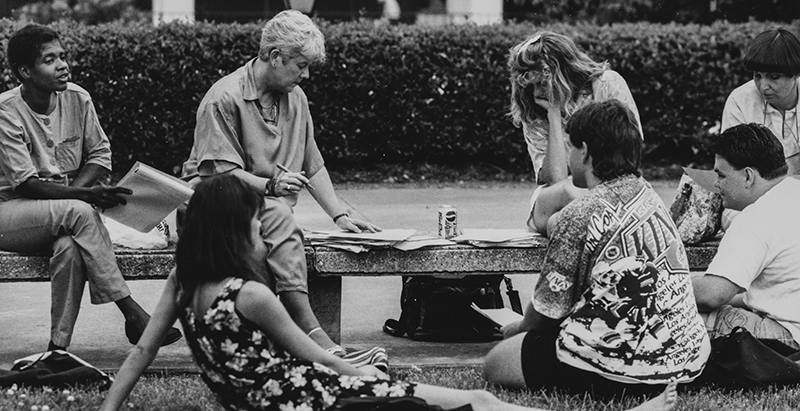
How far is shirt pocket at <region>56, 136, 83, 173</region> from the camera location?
550 cm

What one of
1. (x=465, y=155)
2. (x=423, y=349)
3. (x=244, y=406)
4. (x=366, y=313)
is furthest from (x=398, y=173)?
(x=244, y=406)

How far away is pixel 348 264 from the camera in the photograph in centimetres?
534

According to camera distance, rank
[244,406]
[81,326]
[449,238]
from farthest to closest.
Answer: [81,326], [449,238], [244,406]

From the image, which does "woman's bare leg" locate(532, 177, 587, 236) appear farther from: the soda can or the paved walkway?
the paved walkway

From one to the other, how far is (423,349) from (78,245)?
1764mm

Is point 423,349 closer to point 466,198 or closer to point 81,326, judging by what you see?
point 81,326

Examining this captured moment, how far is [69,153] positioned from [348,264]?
1439 mm

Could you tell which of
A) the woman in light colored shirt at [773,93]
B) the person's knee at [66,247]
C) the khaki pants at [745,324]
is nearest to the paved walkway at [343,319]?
the person's knee at [66,247]

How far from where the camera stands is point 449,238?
5547 mm

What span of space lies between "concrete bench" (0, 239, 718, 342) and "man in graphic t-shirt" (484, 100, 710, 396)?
3.07ft

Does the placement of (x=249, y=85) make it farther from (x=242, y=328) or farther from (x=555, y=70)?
(x=242, y=328)

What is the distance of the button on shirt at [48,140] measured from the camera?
205 inches

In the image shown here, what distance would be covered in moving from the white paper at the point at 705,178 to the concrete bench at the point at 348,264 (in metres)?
0.31

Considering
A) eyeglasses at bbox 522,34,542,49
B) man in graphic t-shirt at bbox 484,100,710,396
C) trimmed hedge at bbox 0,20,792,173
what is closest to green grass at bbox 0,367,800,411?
man in graphic t-shirt at bbox 484,100,710,396
